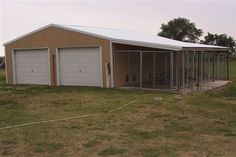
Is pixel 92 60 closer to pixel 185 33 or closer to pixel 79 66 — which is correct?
pixel 79 66

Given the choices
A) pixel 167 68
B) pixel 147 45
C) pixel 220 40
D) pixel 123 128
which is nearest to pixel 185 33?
pixel 220 40

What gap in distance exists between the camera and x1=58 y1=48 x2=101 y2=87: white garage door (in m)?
21.2

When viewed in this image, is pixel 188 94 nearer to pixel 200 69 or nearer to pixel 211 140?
pixel 200 69

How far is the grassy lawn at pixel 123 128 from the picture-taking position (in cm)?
752

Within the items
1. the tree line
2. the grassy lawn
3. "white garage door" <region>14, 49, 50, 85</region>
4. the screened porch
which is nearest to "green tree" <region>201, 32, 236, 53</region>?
the tree line

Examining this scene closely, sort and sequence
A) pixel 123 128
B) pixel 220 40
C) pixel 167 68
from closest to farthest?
pixel 123 128, pixel 167 68, pixel 220 40

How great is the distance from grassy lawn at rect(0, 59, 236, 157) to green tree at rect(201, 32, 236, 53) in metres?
63.4

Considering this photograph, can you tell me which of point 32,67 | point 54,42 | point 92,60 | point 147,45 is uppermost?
point 54,42

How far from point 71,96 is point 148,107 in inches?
179

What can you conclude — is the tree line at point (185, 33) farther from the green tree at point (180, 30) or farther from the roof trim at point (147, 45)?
the roof trim at point (147, 45)

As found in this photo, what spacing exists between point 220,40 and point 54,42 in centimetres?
5973

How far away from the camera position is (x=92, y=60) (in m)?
21.3

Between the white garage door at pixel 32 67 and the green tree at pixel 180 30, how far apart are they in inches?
2207

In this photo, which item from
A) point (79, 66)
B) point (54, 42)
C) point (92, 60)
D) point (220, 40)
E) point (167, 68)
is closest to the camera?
point (92, 60)
